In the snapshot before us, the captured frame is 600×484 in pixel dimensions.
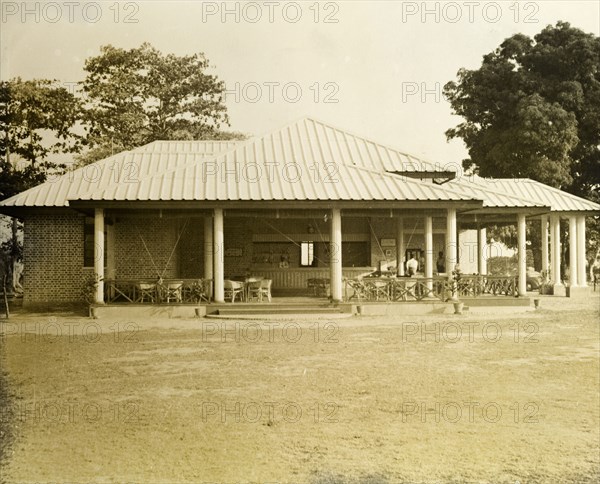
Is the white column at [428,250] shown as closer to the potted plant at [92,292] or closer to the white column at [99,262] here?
the white column at [99,262]

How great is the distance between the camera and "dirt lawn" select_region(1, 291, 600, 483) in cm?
655

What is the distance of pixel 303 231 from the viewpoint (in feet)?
81.4

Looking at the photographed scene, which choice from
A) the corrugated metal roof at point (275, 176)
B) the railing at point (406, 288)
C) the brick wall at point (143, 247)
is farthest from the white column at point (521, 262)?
the brick wall at point (143, 247)

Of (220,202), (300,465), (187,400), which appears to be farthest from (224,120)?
(300,465)

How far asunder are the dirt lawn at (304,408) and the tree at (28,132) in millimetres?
12859

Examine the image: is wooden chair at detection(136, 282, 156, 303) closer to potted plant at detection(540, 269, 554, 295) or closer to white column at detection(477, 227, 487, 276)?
white column at detection(477, 227, 487, 276)

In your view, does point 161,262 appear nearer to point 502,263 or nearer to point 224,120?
point 224,120

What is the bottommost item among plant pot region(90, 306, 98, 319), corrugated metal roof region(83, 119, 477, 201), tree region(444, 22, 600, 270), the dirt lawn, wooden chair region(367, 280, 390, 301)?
the dirt lawn

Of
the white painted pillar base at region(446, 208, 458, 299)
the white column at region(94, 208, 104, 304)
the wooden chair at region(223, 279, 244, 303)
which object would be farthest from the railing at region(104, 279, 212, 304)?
the white painted pillar base at region(446, 208, 458, 299)

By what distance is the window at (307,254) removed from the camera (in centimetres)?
2520

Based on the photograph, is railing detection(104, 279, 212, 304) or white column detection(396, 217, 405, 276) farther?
white column detection(396, 217, 405, 276)

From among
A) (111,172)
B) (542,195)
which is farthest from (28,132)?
(542,195)

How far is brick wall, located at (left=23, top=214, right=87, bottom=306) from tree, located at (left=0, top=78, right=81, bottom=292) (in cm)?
408

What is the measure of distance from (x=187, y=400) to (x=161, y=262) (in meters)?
15.1
